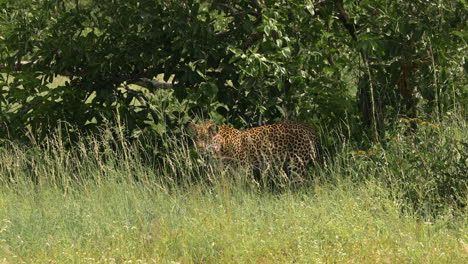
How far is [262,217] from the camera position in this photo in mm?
5707

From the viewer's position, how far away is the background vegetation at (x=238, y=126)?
17.4 ft

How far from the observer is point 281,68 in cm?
693

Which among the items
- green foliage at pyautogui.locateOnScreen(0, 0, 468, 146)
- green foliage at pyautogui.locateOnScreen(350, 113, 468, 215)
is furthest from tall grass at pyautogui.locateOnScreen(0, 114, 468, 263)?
green foliage at pyautogui.locateOnScreen(0, 0, 468, 146)

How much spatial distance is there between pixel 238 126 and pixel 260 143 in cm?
88

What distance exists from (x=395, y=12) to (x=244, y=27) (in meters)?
1.45

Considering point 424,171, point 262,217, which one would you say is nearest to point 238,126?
point 262,217

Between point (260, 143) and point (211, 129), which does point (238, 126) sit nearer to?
point (260, 143)

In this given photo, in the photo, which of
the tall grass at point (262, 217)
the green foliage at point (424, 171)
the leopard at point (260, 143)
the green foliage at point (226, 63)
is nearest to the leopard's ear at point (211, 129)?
the leopard at point (260, 143)

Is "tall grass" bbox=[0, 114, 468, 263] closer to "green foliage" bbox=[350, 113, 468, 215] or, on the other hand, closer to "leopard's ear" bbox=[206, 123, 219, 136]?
"green foliage" bbox=[350, 113, 468, 215]

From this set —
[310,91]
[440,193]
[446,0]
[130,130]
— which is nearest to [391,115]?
[310,91]

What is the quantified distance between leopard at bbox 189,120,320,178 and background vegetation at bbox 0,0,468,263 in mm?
197

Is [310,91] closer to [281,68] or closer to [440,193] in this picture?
[281,68]

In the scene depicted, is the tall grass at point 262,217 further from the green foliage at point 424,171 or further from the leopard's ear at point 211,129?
the leopard's ear at point 211,129

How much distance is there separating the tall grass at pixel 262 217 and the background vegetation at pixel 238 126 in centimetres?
2
